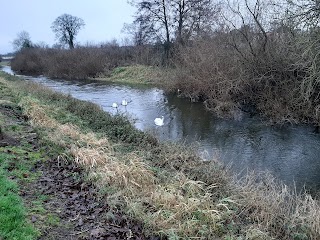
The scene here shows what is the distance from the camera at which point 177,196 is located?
17.5ft

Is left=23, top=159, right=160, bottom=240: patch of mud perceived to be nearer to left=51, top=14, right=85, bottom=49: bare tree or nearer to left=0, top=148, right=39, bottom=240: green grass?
left=0, top=148, right=39, bottom=240: green grass

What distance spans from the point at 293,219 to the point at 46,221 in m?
3.63

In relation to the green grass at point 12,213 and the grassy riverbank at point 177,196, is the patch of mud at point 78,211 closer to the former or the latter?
the grassy riverbank at point 177,196

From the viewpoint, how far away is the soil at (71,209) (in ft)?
13.9

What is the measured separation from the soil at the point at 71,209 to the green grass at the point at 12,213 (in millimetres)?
126

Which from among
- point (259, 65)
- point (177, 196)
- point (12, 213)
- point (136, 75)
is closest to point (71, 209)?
point (12, 213)

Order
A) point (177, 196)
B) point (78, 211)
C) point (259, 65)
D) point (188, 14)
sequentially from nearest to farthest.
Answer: point (78, 211), point (177, 196), point (259, 65), point (188, 14)

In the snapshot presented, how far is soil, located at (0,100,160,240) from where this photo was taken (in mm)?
4223

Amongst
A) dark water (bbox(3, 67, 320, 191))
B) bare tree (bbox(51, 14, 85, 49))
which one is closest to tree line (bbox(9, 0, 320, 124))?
dark water (bbox(3, 67, 320, 191))

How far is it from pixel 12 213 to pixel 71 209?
2.78 ft

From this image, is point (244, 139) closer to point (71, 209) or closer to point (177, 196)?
point (177, 196)

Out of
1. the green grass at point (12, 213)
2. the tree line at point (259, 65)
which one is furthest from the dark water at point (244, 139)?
the green grass at point (12, 213)

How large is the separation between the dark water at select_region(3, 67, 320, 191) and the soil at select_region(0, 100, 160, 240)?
13.0 ft

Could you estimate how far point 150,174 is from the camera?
6230mm
